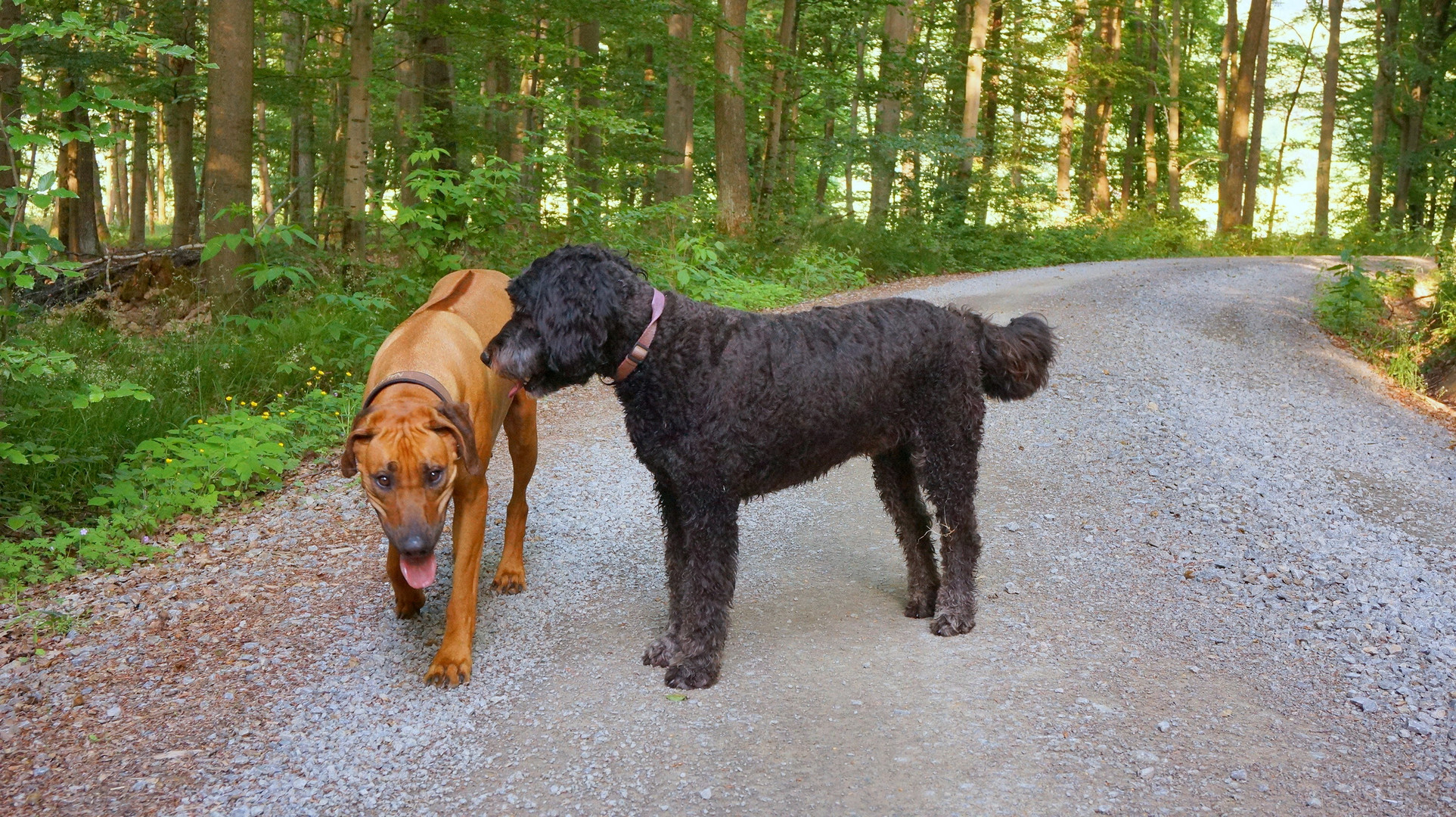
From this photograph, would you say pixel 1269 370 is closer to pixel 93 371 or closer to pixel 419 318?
pixel 419 318

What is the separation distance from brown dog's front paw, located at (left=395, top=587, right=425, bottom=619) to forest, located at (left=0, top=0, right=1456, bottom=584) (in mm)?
1867

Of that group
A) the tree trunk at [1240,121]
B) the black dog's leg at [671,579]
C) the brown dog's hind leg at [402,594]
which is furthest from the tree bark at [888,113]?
the brown dog's hind leg at [402,594]

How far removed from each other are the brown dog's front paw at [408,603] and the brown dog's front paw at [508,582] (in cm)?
46

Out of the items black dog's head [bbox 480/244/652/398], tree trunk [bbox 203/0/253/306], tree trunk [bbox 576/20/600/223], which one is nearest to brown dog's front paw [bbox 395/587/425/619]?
black dog's head [bbox 480/244/652/398]

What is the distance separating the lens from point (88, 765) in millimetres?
3322

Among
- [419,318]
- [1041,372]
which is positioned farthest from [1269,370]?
[419,318]

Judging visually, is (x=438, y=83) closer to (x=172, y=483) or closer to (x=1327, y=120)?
(x=172, y=483)

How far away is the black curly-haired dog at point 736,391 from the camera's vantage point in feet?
12.4

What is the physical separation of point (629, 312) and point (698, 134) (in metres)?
23.9

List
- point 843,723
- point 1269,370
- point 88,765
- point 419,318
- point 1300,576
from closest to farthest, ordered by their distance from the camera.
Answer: point 88,765
point 843,723
point 419,318
point 1300,576
point 1269,370

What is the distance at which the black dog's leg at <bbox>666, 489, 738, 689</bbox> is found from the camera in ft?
12.9

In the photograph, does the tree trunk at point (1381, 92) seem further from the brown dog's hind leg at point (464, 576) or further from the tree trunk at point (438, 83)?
the brown dog's hind leg at point (464, 576)

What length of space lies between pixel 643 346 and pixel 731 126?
13572 millimetres

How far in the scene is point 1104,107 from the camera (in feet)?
102
